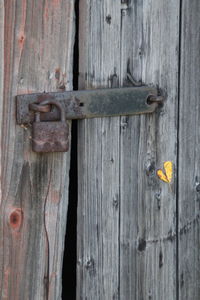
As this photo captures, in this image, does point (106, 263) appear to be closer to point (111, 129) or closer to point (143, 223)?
point (143, 223)

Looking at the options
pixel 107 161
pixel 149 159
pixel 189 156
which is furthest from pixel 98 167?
pixel 189 156

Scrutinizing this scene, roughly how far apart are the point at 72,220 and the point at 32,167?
0.89 feet

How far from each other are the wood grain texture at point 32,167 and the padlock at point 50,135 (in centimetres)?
5

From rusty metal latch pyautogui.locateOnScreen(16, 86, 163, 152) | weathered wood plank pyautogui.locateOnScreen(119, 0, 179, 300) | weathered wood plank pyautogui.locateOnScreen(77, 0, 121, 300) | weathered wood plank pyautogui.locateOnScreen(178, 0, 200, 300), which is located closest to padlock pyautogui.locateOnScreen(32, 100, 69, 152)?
rusty metal latch pyautogui.locateOnScreen(16, 86, 163, 152)

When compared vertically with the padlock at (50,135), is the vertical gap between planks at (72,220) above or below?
below

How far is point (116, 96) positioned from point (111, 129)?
106 mm

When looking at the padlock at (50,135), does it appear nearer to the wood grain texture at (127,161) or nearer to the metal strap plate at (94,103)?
the metal strap plate at (94,103)

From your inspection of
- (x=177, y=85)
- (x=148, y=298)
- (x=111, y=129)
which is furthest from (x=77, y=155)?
(x=148, y=298)

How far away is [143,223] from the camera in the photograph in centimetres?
173

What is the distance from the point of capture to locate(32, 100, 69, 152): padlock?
1.43 metres

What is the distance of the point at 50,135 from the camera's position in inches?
56.5

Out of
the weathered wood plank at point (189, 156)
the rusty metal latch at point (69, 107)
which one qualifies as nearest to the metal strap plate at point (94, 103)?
the rusty metal latch at point (69, 107)

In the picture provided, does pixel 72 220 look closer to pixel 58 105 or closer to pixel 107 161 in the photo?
pixel 107 161

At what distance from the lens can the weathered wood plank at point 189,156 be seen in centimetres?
173
